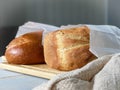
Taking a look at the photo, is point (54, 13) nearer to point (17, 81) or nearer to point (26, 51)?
point (26, 51)

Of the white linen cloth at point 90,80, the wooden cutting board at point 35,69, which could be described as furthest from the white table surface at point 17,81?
the white linen cloth at point 90,80

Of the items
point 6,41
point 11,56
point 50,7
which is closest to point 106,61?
point 11,56

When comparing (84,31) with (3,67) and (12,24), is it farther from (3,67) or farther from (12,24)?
(12,24)

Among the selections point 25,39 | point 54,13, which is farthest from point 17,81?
point 54,13

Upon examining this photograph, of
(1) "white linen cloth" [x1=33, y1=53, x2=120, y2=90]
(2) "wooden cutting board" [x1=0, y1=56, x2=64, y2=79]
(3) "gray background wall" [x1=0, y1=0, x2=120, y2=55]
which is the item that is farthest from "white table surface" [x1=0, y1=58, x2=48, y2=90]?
(3) "gray background wall" [x1=0, y1=0, x2=120, y2=55]

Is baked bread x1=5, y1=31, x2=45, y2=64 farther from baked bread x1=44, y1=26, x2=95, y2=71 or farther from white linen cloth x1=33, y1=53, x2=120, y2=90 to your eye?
white linen cloth x1=33, y1=53, x2=120, y2=90

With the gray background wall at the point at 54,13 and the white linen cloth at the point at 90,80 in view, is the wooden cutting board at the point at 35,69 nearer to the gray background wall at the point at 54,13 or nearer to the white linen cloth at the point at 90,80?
the white linen cloth at the point at 90,80
